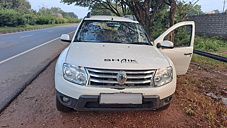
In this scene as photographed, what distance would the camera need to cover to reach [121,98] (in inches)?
91.3

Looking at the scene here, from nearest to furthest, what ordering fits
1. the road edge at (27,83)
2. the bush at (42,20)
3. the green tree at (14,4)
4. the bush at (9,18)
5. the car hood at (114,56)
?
the car hood at (114,56) < the road edge at (27,83) < the bush at (9,18) < the bush at (42,20) < the green tree at (14,4)

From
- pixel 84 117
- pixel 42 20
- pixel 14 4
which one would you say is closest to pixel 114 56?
pixel 84 117

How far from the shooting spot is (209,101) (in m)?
3.43

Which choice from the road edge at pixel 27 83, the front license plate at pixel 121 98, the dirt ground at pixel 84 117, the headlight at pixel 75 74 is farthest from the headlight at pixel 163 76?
the road edge at pixel 27 83

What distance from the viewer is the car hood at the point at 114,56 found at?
242 centimetres

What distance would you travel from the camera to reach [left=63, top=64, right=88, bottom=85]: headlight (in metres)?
2.36

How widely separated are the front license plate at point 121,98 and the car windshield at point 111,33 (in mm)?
1426

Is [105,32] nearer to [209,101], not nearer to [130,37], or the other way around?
[130,37]

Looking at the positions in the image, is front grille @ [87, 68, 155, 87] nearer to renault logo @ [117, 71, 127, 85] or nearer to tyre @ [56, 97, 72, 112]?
renault logo @ [117, 71, 127, 85]

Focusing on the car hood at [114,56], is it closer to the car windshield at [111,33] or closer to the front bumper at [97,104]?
the car windshield at [111,33]

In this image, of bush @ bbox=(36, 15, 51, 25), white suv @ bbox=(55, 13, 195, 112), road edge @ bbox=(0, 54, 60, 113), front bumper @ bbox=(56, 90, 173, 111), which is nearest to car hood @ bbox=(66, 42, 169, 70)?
white suv @ bbox=(55, 13, 195, 112)

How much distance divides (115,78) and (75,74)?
536 mm

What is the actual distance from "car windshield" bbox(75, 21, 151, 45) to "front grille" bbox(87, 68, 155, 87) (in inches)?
48.4

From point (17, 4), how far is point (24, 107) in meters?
50.2
